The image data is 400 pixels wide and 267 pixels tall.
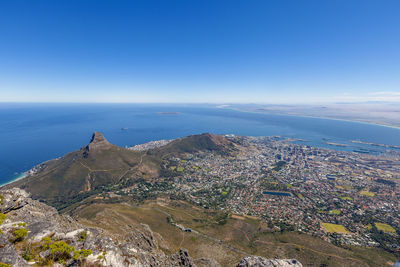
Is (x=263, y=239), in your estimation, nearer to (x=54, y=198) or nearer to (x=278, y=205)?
(x=278, y=205)

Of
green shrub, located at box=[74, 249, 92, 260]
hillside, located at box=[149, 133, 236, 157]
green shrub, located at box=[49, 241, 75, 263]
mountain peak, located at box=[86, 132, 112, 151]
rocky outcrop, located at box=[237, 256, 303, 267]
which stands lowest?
hillside, located at box=[149, 133, 236, 157]

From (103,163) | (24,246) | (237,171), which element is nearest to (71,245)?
(24,246)

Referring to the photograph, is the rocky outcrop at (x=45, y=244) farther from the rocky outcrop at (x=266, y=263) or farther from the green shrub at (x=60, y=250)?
the rocky outcrop at (x=266, y=263)

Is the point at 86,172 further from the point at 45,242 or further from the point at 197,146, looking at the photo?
the point at 45,242

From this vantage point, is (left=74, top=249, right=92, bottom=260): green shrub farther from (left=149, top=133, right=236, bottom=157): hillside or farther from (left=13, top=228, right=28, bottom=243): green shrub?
(left=149, top=133, right=236, bottom=157): hillside

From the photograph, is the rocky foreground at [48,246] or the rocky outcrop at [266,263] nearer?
the rocky foreground at [48,246]

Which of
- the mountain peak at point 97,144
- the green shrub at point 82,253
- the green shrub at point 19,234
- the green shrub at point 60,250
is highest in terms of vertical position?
the green shrub at point 19,234

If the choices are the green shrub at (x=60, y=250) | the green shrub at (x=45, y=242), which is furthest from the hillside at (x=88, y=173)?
the green shrub at (x=60, y=250)

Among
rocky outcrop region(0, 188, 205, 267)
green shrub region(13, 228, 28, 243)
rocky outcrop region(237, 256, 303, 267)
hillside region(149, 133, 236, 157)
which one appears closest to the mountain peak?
hillside region(149, 133, 236, 157)

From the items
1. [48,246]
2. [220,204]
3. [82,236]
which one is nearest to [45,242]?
[48,246]

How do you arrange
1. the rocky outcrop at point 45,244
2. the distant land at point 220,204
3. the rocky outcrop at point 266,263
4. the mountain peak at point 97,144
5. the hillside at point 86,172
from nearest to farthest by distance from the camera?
the rocky outcrop at point 45,244, the rocky outcrop at point 266,263, the distant land at point 220,204, the hillside at point 86,172, the mountain peak at point 97,144

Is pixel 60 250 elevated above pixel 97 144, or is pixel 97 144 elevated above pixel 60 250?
pixel 60 250
